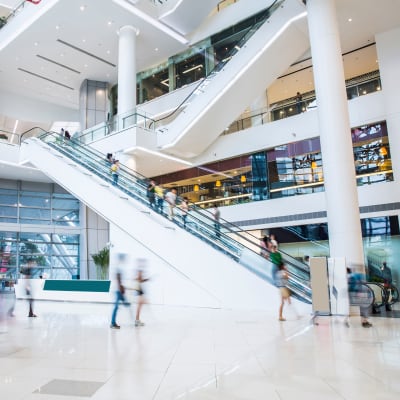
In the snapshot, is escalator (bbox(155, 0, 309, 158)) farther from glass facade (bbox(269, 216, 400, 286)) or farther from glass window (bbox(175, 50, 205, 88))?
glass facade (bbox(269, 216, 400, 286))

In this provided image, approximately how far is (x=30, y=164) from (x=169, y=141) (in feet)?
27.5

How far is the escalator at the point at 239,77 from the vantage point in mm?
14546

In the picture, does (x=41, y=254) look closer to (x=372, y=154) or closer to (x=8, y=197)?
(x=8, y=197)

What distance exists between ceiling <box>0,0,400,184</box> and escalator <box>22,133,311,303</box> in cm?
510

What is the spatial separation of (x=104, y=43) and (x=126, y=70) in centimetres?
313

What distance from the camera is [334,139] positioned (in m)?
10.9

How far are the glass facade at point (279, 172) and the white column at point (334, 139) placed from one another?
13.1ft

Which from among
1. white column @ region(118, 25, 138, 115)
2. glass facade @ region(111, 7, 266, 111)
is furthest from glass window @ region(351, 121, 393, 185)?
white column @ region(118, 25, 138, 115)

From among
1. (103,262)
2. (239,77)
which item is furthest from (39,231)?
(239,77)

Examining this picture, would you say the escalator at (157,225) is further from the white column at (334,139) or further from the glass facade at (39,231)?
the glass facade at (39,231)

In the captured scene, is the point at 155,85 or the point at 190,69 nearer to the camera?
the point at 190,69

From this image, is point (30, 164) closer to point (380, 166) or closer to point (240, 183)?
point (240, 183)

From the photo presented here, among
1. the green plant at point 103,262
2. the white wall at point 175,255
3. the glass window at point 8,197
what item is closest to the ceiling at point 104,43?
the green plant at point 103,262

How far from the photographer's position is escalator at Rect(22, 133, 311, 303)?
10.2m
